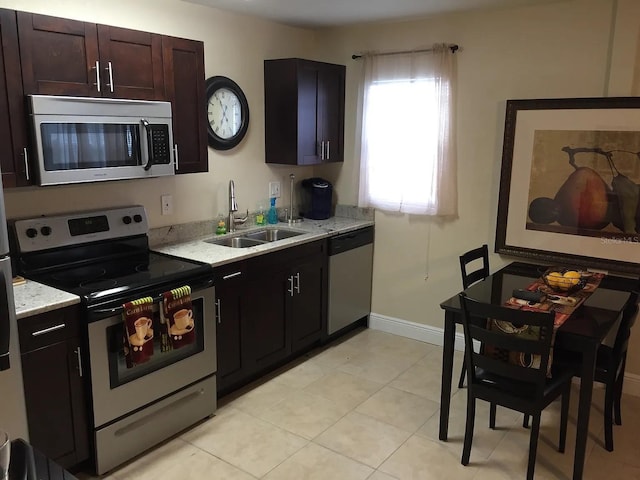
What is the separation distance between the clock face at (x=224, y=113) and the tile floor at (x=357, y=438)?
1750 millimetres

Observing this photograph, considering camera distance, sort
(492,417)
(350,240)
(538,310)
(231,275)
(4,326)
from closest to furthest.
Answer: (4,326) → (538,310) → (492,417) → (231,275) → (350,240)

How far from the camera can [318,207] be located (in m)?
4.42

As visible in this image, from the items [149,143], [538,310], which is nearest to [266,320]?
[149,143]

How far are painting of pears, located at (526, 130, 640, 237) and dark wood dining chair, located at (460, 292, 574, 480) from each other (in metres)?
1.21

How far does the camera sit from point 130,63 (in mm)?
2768

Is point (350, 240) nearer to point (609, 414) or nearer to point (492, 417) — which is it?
point (492, 417)

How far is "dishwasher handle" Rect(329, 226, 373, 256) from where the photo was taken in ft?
13.2

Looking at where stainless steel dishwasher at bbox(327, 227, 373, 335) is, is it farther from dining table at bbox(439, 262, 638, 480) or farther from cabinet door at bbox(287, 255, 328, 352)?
dining table at bbox(439, 262, 638, 480)

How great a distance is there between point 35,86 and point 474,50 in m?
2.82

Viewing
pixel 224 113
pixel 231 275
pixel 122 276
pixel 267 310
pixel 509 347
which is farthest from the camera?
pixel 224 113

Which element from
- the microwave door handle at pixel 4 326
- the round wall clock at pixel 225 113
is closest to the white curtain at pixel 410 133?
the round wall clock at pixel 225 113

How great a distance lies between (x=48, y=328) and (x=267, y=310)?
1.47m

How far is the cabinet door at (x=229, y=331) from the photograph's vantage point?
3.15 meters

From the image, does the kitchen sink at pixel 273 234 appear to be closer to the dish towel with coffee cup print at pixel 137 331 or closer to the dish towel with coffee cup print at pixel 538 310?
the dish towel with coffee cup print at pixel 137 331
